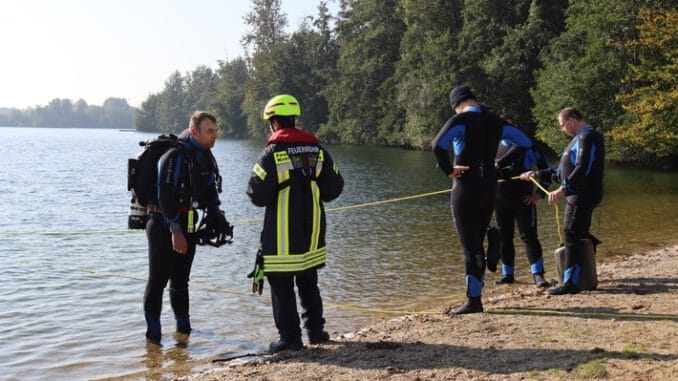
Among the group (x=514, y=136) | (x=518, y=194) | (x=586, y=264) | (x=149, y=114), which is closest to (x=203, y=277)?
(x=518, y=194)

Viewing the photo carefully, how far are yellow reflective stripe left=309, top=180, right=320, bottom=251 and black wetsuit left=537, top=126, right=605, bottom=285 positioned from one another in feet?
10.3

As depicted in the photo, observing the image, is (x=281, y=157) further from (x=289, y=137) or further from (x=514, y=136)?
(x=514, y=136)

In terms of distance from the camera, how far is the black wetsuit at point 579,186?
7.29 metres

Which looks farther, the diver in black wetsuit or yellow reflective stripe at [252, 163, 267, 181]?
the diver in black wetsuit

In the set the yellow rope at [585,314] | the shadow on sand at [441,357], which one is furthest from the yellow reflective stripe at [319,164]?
the yellow rope at [585,314]

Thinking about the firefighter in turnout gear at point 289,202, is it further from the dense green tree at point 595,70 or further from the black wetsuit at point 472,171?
the dense green tree at point 595,70

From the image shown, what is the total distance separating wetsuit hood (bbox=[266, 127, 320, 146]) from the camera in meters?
5.65

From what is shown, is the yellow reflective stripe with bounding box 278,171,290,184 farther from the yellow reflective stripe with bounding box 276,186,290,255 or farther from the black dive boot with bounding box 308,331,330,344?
the black dive boot with bounding box 308,331,330,344

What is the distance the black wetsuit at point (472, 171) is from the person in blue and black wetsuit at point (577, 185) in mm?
1171

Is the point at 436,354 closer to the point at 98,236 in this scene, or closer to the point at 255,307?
the point at 255,307

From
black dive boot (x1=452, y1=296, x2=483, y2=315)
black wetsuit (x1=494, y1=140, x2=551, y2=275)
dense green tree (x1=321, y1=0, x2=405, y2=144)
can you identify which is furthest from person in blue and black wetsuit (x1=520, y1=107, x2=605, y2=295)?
dense green tree (x1=321, y1=0, x2=405, y2=144)

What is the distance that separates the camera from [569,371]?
4734 millimetres

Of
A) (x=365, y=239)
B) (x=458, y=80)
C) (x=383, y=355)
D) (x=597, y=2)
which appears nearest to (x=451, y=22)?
(x=458, y=80)

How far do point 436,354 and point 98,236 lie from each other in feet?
37.2
